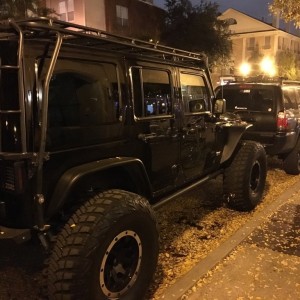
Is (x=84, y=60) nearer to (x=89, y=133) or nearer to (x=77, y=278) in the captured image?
(x=89, y=133)

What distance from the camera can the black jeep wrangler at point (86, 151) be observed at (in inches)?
103

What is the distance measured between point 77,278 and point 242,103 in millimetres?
5757

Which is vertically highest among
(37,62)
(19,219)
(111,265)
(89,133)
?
(37,62)

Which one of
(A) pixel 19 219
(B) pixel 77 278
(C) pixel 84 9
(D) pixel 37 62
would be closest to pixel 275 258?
(B) pixel 77 278

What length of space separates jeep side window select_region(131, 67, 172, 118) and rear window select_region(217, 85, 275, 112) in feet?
11.1

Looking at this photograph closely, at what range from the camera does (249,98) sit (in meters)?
7.57

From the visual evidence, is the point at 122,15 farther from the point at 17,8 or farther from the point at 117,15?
the point at 17,8

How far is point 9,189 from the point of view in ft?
8.75

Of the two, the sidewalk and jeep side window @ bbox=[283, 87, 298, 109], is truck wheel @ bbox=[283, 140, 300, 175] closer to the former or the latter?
jeep side window @ bbox=[283, 87, 298, 109]

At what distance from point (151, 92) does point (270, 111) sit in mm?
4042

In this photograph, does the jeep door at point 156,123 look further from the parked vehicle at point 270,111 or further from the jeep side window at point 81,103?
the parked vehicle at point 270,111

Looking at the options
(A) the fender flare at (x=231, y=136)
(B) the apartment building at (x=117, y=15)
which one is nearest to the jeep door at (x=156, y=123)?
(A) the fender flare at (x=231, y=136)

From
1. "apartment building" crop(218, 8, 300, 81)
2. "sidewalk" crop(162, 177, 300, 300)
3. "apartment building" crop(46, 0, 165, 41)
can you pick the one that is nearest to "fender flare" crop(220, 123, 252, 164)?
"sidewalk" crop(162, 177, 300, 300)

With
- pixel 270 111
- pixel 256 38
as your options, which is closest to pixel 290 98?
pixel 270 111
